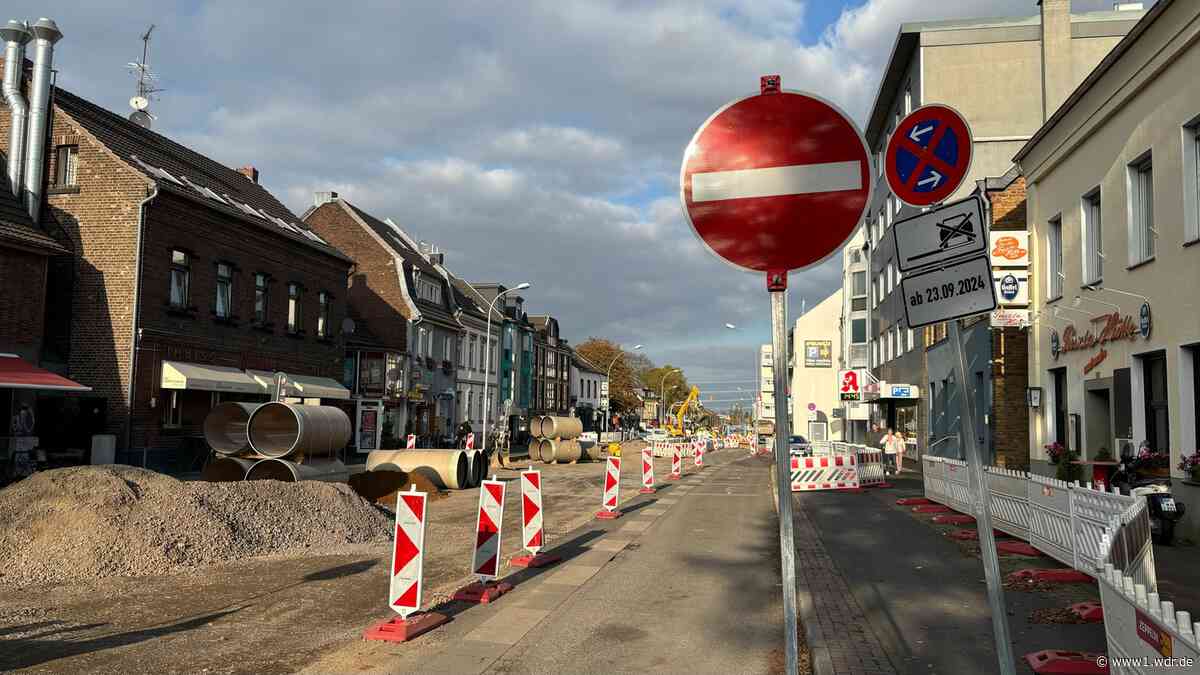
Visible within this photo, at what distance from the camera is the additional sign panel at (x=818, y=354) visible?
81.2 m

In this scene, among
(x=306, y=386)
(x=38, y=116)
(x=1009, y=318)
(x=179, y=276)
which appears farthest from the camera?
(x=306, y=386)

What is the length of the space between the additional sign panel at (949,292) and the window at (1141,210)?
13.4 meters

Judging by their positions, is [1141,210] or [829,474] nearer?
[1141,210]

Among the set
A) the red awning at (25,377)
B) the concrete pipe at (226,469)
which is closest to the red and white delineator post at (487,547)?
the concrete pipe at (226,469)

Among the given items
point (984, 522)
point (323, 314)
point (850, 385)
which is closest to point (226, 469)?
point (984, 522)

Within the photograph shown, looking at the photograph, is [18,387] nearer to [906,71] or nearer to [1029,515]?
[1029,515]

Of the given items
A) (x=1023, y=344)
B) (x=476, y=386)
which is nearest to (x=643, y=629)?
(x=1023, y=344)

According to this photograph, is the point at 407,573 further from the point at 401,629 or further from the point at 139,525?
the point at 139,525

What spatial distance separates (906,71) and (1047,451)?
23.5 meters

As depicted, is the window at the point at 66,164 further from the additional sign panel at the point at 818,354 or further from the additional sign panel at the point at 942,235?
the additional sign panel at the point at 818,354

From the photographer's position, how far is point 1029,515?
1180cm

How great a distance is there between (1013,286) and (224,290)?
23094 mm

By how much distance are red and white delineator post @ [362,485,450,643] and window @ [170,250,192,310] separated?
21.0 m

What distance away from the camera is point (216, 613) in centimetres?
845
